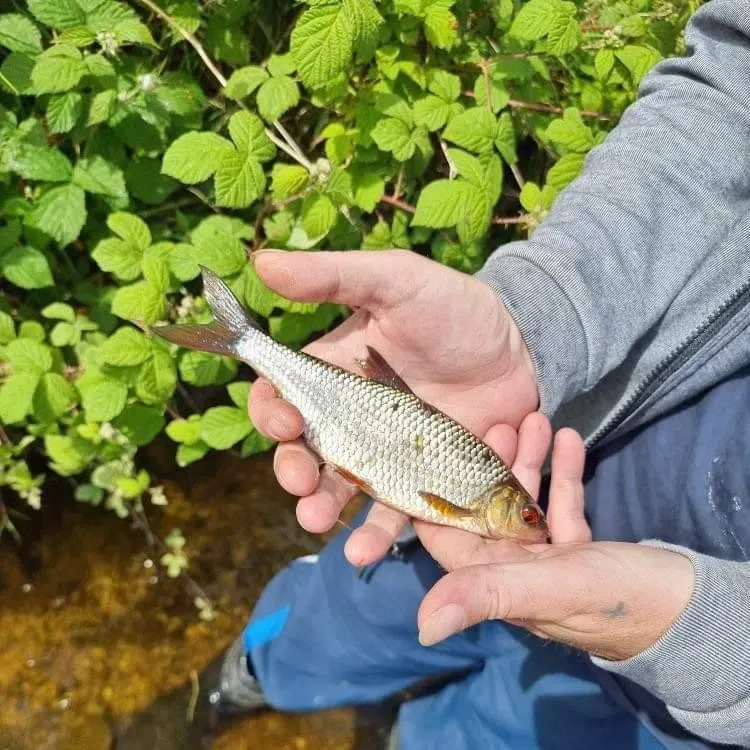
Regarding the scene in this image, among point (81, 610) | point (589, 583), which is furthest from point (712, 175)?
point (81, 610)

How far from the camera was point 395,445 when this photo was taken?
169 centimetres

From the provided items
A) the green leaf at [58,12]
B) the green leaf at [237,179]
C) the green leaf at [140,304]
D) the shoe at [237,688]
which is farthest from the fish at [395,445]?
the shoe at [237,688]

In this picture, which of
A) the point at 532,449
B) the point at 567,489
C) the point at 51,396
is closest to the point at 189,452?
the point at 51,396

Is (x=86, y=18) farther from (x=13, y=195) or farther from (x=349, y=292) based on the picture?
(x=349, y=292)

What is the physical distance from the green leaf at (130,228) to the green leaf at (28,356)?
41 centimetres

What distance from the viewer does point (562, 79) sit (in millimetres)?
2521

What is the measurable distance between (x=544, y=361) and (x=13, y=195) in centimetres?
165

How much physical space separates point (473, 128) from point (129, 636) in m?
2.30

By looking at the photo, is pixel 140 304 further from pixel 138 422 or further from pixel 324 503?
pixel 324 503

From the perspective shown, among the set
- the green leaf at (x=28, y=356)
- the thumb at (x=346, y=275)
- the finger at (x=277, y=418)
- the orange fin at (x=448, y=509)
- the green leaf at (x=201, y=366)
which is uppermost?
the thumb at (x=346, y=275)

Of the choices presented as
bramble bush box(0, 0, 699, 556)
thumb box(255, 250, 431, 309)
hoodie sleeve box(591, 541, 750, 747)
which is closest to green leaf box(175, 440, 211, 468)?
bramble bush box(0, 0, 699, 556)

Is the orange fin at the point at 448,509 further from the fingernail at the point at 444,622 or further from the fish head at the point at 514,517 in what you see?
the fingernail at the point at 444,622

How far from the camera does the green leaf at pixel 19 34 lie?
1979mm

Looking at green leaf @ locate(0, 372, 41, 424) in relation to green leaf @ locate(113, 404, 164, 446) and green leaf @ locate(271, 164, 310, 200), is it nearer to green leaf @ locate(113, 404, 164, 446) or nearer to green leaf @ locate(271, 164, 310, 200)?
green leaf @ locate(113, 404, 164, 446)
